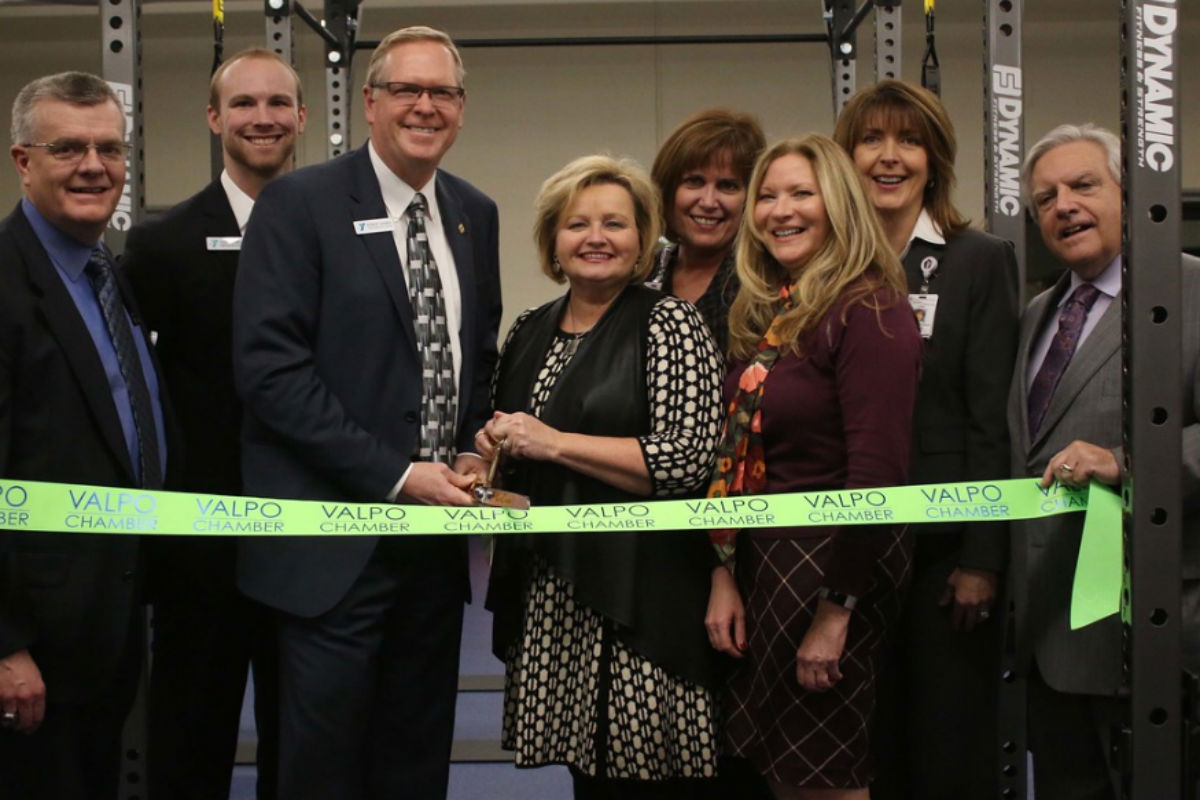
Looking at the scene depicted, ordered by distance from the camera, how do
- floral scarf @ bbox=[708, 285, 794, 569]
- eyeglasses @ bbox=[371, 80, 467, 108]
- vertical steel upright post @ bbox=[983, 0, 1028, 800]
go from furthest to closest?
1. vertical steel upright post @ bbox=[983, 0, 1028, 800]
2. eyeglasses @ bbox=[371, 80, 467, 108]
3. floral scarf @ bbox=[708, 285, 794, 569]

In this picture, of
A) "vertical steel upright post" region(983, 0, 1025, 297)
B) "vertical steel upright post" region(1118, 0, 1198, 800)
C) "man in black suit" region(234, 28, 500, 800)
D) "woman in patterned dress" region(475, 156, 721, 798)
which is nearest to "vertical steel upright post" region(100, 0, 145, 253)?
"man in black suit" region(234, 28, 500, 800)

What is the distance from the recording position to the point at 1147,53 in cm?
134

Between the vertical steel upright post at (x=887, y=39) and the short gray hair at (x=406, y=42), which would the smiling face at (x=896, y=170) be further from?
the vertical steel upright post at (x=887, y=39)

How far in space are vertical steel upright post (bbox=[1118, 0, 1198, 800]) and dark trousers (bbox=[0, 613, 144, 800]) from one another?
65.2 inches

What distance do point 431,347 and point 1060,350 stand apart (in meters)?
1.19

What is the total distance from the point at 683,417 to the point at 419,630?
66cm

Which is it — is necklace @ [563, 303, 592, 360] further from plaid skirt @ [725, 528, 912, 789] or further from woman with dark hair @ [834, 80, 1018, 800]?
woman with dark hair @ [834, 80, 1018, 800]

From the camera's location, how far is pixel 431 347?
2.13 m

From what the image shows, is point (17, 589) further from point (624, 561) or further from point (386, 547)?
point (624, 561)

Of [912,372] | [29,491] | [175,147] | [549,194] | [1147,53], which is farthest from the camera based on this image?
[175,147]

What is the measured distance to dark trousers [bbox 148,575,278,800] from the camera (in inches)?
96.7

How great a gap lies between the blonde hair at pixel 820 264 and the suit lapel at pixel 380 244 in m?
0.62

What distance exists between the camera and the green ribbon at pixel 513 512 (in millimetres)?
1733

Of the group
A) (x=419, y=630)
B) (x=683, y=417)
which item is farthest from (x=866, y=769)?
(x=419, y=630)
